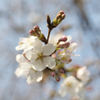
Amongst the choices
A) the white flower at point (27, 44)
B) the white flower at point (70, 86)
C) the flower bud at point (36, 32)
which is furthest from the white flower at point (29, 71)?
the white flower at point (70, 86)

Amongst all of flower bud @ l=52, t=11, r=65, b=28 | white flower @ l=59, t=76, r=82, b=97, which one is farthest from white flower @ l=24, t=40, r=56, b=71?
white flower @ l=59, t=76, r=82, b=97

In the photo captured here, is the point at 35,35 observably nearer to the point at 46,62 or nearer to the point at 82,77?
the point at 46,62

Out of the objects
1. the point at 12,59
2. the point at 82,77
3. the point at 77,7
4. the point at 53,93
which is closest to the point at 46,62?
the point at 82,77

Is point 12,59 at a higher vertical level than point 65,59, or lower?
higher

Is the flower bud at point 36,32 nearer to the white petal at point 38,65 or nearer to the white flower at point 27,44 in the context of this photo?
the white flower at point 27,44

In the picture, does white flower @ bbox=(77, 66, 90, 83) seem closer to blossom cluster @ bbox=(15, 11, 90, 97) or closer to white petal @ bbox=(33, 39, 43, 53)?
blossom cluster @ bbox=(15, 11, 90, 97)

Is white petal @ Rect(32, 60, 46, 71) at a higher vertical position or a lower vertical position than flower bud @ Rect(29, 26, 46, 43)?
lower

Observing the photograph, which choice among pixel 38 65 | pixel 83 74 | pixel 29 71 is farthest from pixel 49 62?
pixel 83 74
